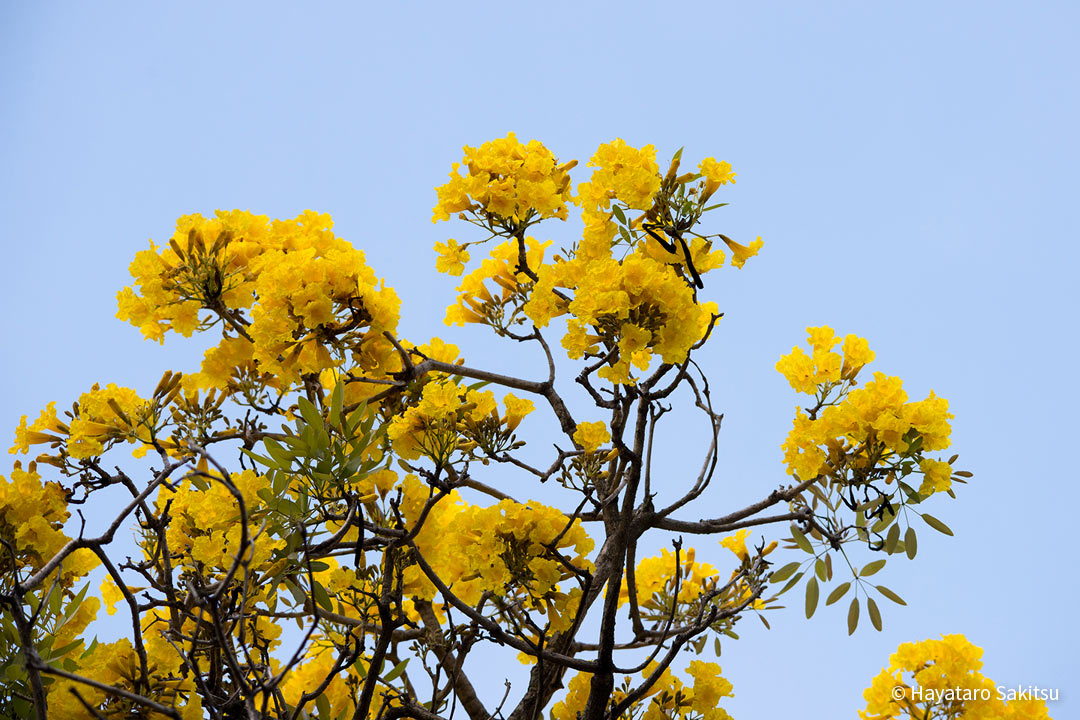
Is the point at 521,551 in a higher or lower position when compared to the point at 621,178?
lower

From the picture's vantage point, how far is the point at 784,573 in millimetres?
2359

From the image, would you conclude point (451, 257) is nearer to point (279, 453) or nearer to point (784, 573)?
point (279, 453)

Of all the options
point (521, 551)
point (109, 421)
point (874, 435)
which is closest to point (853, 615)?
point (874, 435)

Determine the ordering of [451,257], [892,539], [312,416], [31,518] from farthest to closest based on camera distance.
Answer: [451,257] → [31,518] → [892,539] → [312,416]

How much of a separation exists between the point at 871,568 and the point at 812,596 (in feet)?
0.52

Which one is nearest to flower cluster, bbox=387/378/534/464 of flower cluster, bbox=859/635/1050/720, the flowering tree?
the flowering tree

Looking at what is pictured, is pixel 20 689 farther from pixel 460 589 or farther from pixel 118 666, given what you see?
pixel 460 589

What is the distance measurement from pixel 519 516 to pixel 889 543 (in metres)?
0.91

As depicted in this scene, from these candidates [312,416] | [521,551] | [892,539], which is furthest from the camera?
[892,539]

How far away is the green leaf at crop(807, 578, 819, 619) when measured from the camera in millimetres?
2367

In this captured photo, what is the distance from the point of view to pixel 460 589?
7.92ft

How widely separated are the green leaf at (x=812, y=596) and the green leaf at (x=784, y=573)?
0.05 meters

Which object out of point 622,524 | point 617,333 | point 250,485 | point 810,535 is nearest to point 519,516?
point 622,524

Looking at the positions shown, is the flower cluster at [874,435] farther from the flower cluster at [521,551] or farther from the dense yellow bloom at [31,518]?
the dense yellow bloom at [31,518]
